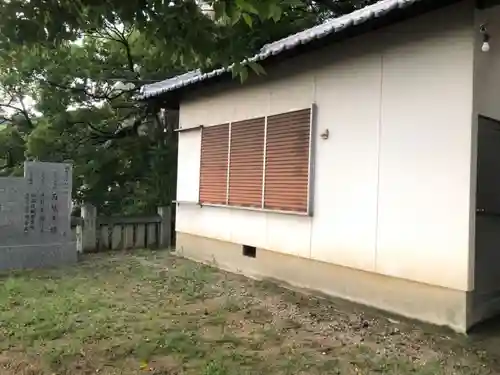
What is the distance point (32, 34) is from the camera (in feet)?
9.71

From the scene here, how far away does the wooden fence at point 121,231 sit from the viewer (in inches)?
361

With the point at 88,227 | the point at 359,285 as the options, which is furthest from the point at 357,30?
the point at 88,227

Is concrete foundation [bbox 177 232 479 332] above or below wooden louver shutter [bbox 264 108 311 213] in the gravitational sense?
below

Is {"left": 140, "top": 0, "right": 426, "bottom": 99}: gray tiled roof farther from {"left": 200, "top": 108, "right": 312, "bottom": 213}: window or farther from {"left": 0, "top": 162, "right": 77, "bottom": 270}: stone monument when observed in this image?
{"left": 0, "top": 162, "right": 77, "bottom": 270}: stone monument

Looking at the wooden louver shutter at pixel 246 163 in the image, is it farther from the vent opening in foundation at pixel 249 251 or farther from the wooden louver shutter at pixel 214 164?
the vent opening in foundation at pixel 249 251

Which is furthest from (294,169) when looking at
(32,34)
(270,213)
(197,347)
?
(32,34)

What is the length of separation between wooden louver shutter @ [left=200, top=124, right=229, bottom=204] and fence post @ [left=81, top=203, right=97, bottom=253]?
229 cm

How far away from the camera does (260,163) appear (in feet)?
23.2

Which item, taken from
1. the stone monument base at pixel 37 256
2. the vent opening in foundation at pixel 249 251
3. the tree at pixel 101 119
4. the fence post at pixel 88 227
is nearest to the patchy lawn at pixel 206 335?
the vent opening in foundation at pixel 249 251

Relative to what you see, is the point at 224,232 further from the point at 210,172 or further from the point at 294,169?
the point at 294,169

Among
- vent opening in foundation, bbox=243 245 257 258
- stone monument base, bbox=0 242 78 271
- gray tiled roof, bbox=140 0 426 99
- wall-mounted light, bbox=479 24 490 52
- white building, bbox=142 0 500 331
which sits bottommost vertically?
stone monument base, bbox=0 242 78 271

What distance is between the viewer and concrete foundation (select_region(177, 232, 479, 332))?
185 inches

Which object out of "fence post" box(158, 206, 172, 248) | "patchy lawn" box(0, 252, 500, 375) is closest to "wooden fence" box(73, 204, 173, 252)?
"fence post" box(158, 206, 172, 248)

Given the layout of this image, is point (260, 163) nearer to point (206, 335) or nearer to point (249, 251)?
point (249, 251)
